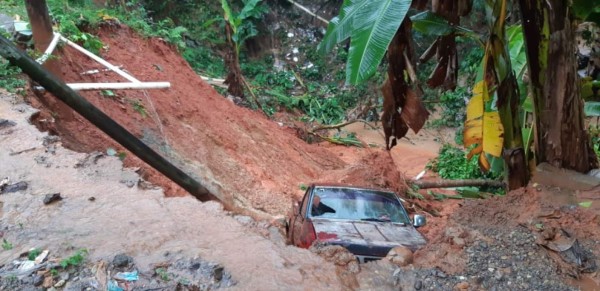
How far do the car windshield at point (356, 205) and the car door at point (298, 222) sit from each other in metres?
0.13

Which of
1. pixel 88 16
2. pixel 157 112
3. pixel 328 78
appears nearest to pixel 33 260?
pixel 157 112

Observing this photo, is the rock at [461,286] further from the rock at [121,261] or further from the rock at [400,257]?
the rock at [121,261]

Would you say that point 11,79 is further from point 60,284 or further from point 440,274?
point 440,274

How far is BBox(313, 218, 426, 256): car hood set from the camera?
518 centimetres

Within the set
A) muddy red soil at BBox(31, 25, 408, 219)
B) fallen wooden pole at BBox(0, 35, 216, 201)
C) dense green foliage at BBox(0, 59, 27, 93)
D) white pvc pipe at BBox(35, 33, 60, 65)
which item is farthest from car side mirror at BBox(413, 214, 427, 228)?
dense green foliage at BBox(0, 59, 27, 93)

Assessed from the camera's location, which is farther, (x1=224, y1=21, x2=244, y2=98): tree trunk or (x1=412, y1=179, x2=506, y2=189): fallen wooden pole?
(x1=224, y1=21, x2=244, y2=98): tree trunk

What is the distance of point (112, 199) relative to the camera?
18.1ft

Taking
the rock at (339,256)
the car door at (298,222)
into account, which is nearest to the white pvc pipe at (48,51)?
the car door at (298,222)

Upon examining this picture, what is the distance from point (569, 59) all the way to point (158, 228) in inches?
155

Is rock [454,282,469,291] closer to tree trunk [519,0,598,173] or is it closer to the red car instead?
the red car

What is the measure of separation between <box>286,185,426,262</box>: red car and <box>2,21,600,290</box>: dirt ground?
476mm

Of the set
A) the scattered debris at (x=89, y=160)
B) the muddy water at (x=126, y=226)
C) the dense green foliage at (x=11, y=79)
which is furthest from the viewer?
the dense green foliage at (x=11, y=79)

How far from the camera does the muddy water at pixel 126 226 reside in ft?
13.5

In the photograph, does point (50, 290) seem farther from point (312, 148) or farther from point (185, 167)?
point (312, 148)
